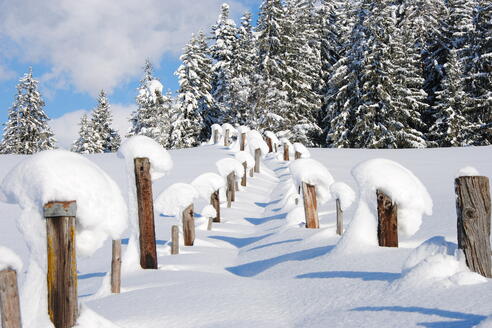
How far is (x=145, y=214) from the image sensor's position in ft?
20.2

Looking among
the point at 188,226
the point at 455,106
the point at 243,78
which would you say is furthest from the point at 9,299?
the point at 243,78

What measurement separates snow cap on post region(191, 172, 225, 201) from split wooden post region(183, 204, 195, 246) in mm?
1755

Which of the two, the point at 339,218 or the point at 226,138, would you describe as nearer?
the point at 339,218

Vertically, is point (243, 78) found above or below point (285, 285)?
above

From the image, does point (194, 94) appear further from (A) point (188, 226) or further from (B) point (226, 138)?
(A) point (188, 226)

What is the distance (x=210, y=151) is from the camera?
2447 centimetres

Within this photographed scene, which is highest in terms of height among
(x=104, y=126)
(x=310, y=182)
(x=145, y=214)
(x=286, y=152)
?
(x=104, y=126)

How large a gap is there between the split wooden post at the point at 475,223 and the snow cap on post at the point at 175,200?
5183mm

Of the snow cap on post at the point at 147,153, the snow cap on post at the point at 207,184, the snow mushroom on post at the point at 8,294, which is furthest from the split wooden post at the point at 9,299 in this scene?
the snow cap on post at the point at 207,184

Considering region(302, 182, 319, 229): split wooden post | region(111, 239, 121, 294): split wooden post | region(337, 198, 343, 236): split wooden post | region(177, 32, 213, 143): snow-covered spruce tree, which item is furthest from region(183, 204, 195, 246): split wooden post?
region(177, 32, 213, 143): snow-covered spruce tree

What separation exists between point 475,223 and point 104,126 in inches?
1882

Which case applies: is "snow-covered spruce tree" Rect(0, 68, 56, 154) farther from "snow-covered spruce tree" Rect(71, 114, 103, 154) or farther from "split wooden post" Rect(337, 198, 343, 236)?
"split wooden post" Rect(337, 198, 343, 236)

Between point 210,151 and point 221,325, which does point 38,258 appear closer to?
point 221,325

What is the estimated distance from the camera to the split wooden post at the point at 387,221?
5620 mm
